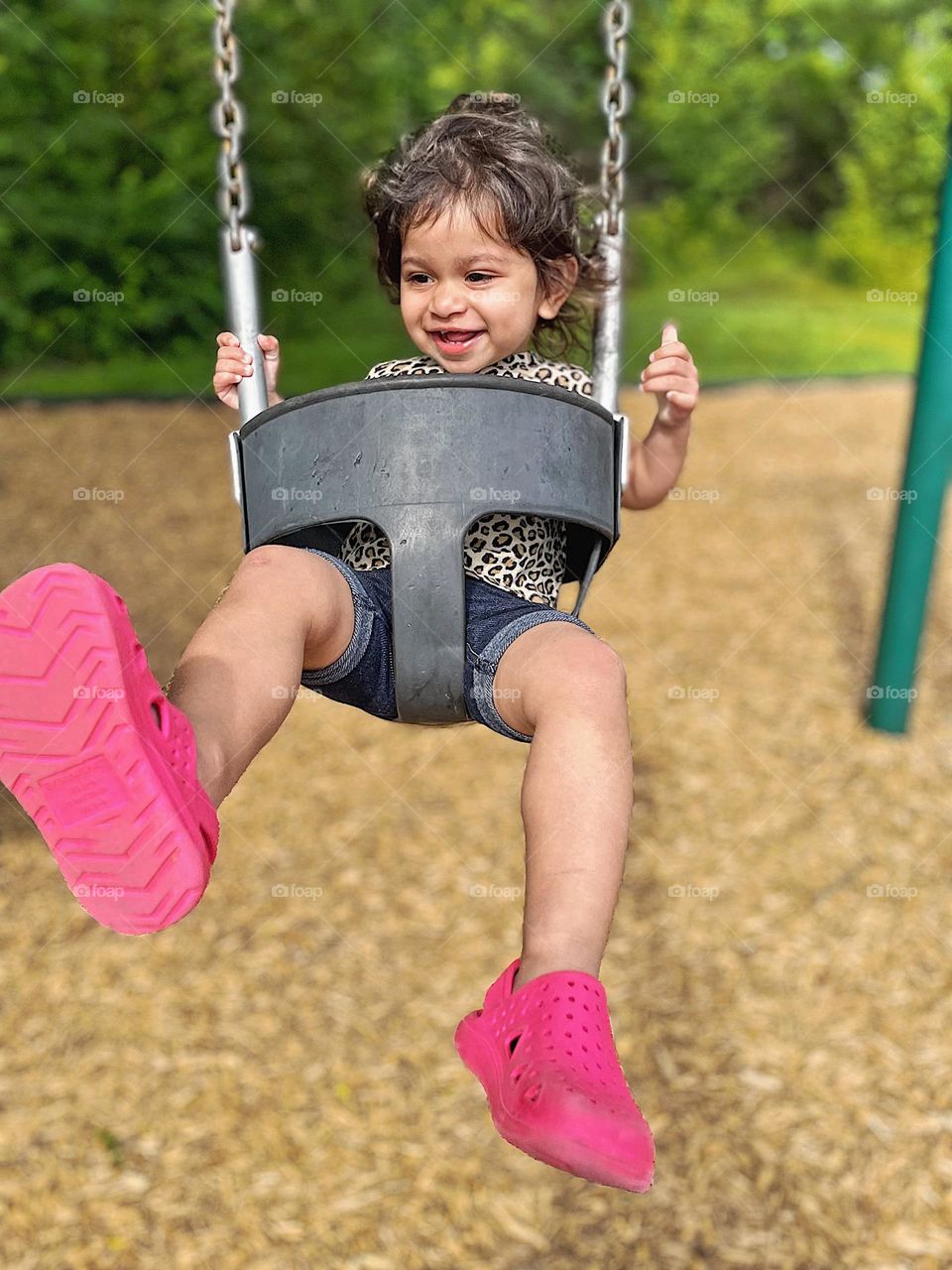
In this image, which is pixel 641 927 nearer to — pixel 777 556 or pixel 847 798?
pixel 847 798

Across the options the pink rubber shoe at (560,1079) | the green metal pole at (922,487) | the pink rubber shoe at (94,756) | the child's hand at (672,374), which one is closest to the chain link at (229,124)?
the child's hand at (672,374)

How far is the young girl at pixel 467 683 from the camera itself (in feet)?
3.17

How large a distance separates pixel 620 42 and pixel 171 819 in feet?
3.22

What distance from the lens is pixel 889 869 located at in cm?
297

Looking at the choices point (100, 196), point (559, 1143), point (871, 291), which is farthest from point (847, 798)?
point (871, 291)

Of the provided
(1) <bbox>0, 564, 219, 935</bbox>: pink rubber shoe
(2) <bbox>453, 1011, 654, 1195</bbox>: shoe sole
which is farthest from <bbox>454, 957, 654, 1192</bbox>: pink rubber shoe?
(1) <bbox>0, 564, 219, 935</bbox>: pink rubber shoe

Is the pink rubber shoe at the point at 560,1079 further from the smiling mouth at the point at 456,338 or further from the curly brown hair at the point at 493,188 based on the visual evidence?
the curly brown hair at the point at 493,188

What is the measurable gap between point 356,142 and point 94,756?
6740 millimetres

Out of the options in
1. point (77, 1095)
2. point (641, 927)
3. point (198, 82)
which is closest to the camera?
point (77, 1095)

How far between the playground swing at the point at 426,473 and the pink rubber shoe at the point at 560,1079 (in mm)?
310

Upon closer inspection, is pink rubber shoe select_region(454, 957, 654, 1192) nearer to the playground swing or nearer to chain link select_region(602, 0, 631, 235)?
the playground swing

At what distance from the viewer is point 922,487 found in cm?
299

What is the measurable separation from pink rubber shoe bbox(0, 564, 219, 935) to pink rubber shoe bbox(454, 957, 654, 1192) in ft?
0.89

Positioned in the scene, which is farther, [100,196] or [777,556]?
[100,196]
